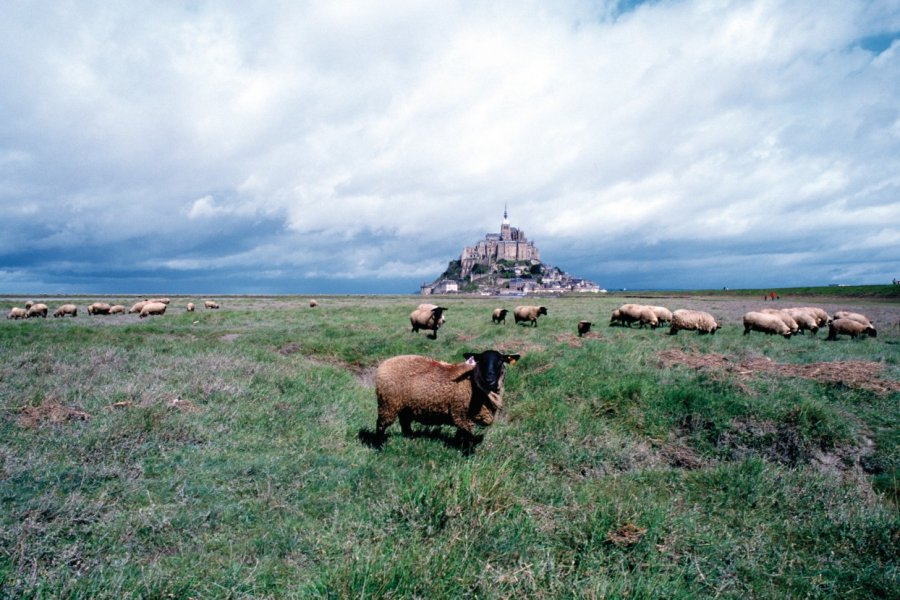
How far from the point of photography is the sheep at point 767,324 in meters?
21.5

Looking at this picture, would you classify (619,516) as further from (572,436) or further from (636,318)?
(636,318)

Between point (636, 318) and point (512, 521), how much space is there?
1075 inches

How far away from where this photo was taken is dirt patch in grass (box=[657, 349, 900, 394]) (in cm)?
974

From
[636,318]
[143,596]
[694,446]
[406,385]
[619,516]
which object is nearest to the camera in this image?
[143,596]

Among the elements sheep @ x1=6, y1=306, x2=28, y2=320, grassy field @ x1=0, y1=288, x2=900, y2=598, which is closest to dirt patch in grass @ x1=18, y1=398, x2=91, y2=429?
grassy field @ x1=0, y1=288, x2=900, y2=598

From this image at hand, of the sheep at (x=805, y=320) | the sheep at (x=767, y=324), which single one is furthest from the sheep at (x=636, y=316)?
the sheep at (x=805, y=320)

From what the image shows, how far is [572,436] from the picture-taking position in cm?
766

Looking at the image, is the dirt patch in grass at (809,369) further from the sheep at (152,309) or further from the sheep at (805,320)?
the sheep at (152,309)

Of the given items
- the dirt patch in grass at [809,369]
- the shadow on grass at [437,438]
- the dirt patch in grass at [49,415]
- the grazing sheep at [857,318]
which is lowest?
the shadow on grass at [437,438]

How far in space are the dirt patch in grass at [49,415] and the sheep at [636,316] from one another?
91.9 ft

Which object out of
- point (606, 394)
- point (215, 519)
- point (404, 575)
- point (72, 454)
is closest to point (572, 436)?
point (606, 394)

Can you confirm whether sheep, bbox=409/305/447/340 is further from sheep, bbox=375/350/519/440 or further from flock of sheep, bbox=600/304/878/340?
sheep, bbox=375/350/519/440

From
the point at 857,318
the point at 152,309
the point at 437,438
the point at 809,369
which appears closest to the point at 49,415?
the point at 437,438

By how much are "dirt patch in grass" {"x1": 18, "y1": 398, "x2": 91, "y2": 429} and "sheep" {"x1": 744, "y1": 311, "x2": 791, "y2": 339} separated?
27.5 meters
